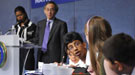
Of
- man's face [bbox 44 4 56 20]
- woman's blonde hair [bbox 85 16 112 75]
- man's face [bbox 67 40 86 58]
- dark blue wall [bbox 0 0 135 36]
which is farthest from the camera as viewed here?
dark blue wall [bbox 0 0 135 36]

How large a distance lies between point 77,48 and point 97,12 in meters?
1.55

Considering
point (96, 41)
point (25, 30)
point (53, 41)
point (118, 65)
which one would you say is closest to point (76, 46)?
point (53, 41)

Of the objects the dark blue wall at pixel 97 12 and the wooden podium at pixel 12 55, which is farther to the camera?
the dark blue wall at pixel 97 12

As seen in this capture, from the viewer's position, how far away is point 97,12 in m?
3.71

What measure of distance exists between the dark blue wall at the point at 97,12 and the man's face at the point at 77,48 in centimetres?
128

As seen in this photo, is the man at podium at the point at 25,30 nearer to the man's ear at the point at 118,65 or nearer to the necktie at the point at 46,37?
the necktie at the point at 46,37

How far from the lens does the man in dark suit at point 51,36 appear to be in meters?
3.02

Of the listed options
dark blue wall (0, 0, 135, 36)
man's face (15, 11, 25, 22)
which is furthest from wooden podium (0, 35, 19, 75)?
dark blue wall (0, 0, 135, 36)

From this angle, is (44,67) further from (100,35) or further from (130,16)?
(130,16)

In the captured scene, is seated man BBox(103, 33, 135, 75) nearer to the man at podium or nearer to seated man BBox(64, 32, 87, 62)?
seated man BBox(64, 32, 87, 62)

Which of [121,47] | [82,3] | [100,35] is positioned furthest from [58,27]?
[121,47]

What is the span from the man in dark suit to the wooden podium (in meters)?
1.29

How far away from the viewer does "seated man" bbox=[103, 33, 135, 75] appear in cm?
93

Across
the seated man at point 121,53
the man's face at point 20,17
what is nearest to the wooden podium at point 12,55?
the seated man at point 121,53
